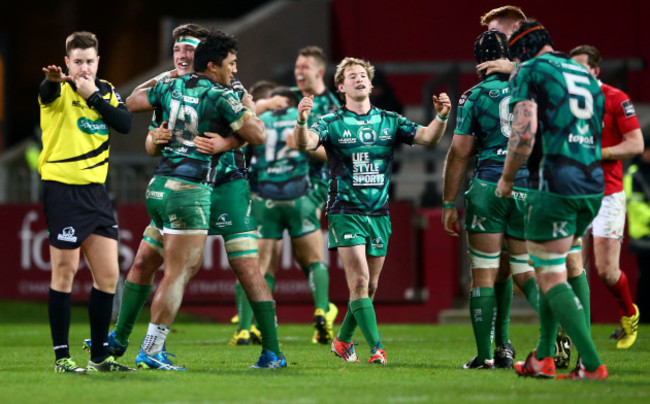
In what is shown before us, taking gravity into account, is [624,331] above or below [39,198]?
below

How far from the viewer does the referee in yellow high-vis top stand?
7.20 meters

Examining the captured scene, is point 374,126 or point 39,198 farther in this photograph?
point 39,198

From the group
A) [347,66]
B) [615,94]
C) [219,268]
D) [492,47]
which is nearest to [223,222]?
[347,66]

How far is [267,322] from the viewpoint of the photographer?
7645 millimetres

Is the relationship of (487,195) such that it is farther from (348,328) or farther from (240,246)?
(240,246)

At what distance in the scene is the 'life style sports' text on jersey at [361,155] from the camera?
836cm

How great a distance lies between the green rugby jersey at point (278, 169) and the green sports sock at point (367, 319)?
295cm

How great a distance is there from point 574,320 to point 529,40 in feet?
5.69

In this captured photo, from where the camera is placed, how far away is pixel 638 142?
882cm

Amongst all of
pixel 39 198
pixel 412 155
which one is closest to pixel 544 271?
pixel 412 155

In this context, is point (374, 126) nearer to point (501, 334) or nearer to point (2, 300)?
point (501, 334)

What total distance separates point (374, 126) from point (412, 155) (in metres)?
7.68

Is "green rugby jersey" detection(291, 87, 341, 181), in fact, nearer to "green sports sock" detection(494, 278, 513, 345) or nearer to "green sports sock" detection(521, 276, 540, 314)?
"green sports sock" detection(494, 278, 513, 345)

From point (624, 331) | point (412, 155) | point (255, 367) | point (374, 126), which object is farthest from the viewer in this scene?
point (412, 155)
